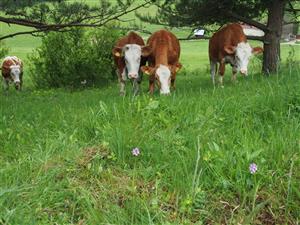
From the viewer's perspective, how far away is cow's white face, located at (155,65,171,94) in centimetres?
940

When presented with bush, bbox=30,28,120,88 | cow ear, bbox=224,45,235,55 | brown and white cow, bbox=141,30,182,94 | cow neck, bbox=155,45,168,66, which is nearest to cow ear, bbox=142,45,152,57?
brown and white cow, bbox=141,30,182,94

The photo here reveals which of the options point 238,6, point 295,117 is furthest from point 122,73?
point 295,117

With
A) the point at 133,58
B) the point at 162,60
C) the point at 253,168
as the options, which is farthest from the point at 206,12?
the point at 253,168

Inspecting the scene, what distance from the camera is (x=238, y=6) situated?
12.9 meters

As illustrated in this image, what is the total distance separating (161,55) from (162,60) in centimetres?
20

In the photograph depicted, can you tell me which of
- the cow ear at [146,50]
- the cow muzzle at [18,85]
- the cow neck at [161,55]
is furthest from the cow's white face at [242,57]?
the cow muzzle at [18,85]

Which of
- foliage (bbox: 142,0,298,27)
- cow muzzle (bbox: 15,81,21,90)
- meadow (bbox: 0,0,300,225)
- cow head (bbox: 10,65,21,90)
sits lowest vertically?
cow muzzle (bbox: 15,81,21,90)

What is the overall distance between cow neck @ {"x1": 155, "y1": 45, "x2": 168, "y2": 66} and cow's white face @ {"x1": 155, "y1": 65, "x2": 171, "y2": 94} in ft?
0.82

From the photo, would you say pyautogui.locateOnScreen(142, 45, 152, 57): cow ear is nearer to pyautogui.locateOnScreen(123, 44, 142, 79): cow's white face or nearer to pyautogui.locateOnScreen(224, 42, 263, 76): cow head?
pyautogui.locateOnScreen(123, 44, 142, 79): cow's white face

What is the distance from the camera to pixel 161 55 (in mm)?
10172

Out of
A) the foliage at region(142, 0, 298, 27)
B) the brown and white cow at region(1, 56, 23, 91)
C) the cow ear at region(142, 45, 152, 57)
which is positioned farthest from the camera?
the brown and white cow at region(1, 56, 23, 91)

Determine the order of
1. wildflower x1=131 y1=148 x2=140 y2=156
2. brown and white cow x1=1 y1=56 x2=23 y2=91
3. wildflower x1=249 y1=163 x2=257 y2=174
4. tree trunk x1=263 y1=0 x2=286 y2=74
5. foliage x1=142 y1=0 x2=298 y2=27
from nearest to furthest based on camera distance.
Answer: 1. wildflower x1=249 y1=163 x2=257 y2=174
2. wildflower x1=131 y1=148 x2=140 y2=156
3. foliage x1=142 y1=0 x2=298 y2=27
4. tree trunk x1=263 y1=0 x2=286 y2=74
5. brown and white cow x1=1 y1=56 x2=23 y2=91

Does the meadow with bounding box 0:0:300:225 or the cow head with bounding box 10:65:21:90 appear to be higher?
the meadow with bounding box 0:0:300:225

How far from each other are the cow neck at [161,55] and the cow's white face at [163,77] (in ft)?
0.82
